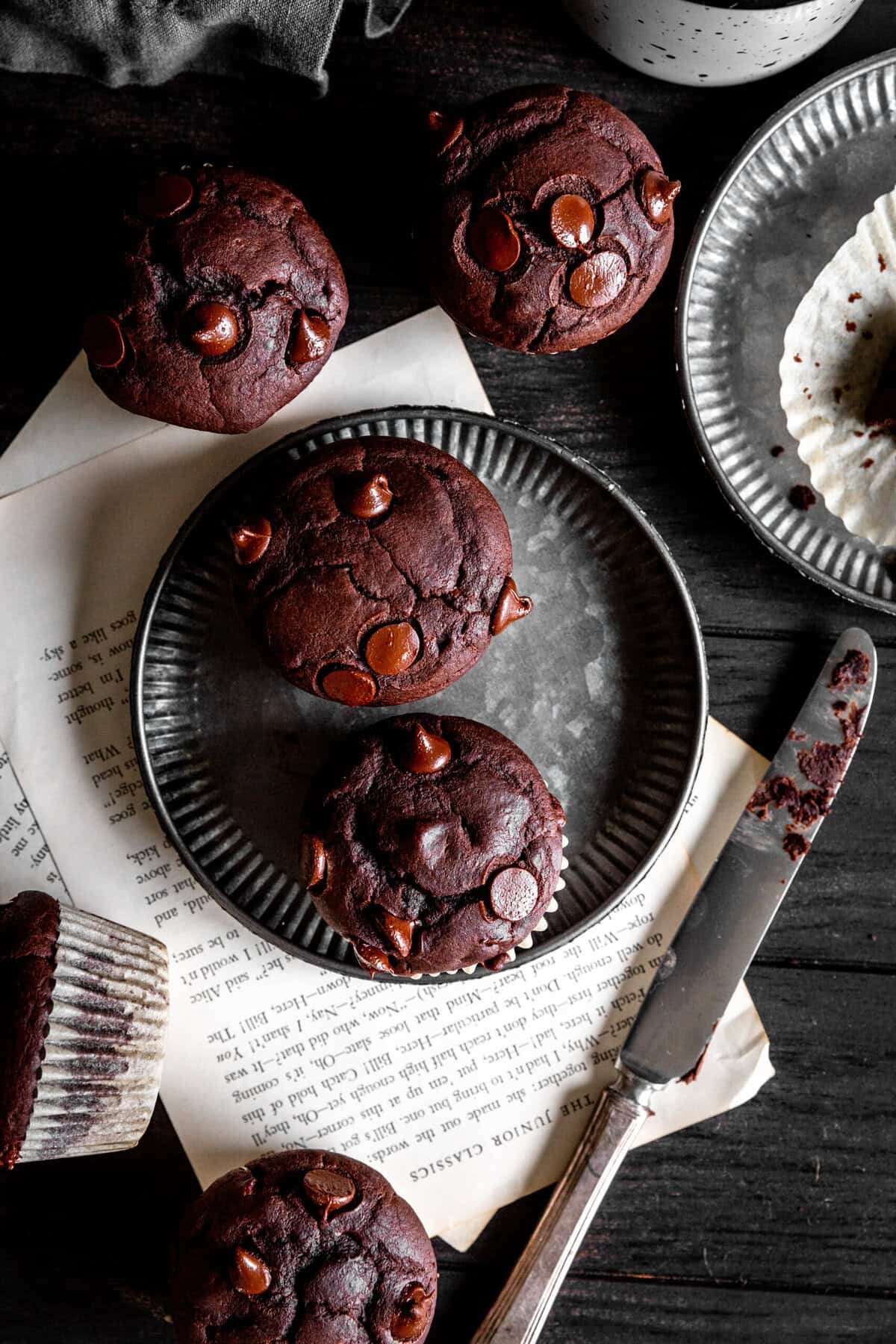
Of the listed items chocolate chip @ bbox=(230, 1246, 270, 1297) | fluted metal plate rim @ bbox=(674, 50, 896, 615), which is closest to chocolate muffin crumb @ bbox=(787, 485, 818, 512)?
fluted metal plate rim @ bbox=(674, 50, 896, 615)

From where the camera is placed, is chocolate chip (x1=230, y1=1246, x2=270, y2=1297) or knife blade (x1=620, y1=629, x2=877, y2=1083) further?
knife blade (x1=620, y1=629, x2=877, y2=1083)

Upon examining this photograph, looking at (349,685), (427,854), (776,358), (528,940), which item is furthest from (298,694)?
(776,358)

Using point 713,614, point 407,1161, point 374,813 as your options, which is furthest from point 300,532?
point 407,1161

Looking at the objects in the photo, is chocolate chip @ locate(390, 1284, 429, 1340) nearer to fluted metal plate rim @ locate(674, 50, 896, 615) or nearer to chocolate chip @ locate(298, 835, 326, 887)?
chocolate chip @ locate(298, 835, 326, 887)

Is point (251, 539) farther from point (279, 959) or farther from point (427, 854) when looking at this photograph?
point (279, 959)

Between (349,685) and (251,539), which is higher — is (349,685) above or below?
below

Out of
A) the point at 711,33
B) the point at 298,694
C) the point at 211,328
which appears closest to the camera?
the point at 211,328
